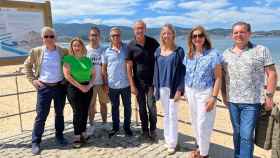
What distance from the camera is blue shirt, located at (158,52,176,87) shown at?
4270mm

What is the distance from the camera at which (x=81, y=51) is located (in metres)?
4.72

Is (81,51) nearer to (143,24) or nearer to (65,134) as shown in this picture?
(143,24)

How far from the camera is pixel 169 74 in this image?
14.1 ft

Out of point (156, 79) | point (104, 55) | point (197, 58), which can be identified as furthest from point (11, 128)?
point (197, 58)

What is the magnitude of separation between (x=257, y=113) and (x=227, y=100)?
38cm

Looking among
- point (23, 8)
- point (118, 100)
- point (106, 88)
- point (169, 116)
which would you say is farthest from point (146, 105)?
point (23, 8)

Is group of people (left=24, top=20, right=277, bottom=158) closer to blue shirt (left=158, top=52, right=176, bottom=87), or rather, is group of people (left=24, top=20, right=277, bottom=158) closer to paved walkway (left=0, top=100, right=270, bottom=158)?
blue shirt (left=158, top=52, right=176, bottom=87)

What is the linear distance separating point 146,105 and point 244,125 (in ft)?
5.99

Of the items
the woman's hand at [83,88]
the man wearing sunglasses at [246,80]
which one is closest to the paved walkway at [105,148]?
the woman's hand at [83,88]

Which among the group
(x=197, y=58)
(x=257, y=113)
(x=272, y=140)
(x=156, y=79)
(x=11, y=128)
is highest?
(x=197, y=58)

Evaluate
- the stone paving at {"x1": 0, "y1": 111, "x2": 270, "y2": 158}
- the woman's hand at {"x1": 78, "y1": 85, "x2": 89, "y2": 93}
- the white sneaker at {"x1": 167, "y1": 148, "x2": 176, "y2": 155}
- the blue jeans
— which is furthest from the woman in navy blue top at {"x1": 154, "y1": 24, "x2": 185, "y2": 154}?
the woman's hand at {"x1": 78, "y1": 85, "x2": 89, "y2": 93}

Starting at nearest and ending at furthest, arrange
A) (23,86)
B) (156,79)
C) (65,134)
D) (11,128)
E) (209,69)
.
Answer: (209,69) → (156,79) → (65,134) → (11,128) → (23,86)

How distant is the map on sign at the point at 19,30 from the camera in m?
Result: 5.48

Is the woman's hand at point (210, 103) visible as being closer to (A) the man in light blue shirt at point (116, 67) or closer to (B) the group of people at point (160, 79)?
(B) the group of people at point (160, 79)
